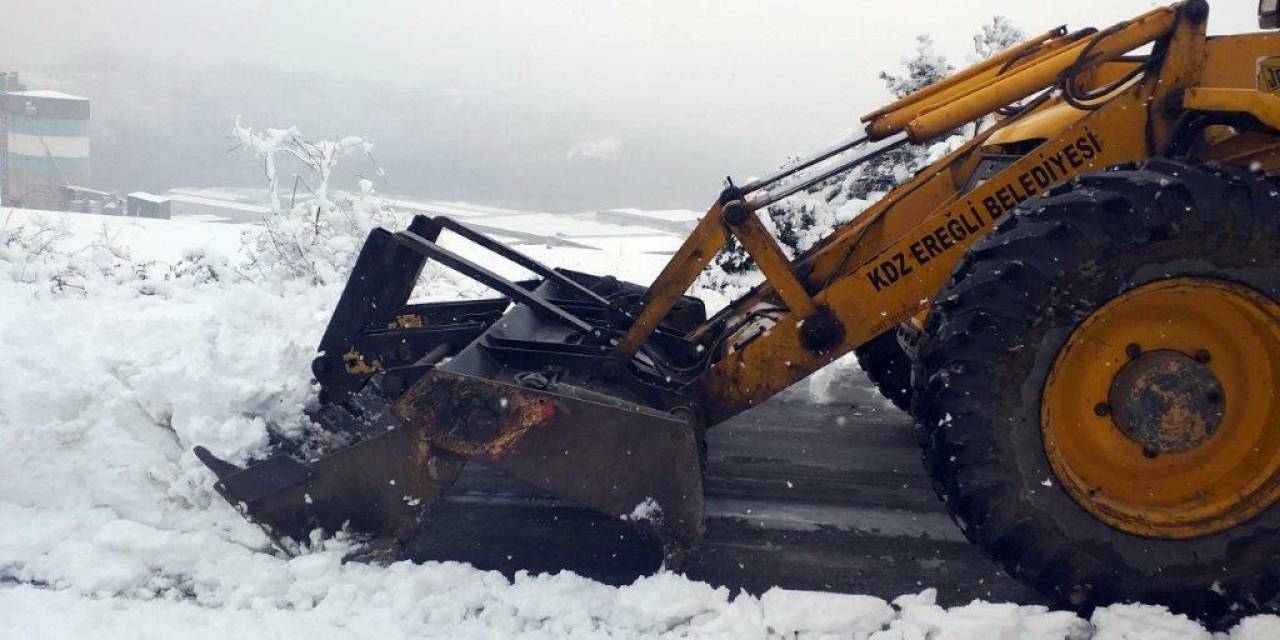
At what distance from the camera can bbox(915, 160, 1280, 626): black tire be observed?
2826 mm

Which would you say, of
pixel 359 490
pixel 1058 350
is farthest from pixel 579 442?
pixel 1058 350

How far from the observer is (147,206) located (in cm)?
3019

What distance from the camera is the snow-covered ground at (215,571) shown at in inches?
112

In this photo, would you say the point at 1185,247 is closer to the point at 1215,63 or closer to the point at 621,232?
the point at 1215,63

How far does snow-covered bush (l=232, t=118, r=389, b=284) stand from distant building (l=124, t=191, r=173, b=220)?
19855 mm

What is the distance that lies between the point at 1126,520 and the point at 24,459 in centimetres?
427

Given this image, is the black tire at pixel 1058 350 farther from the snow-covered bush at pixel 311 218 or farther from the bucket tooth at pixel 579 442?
the snow-covered bush at pixel 311 218

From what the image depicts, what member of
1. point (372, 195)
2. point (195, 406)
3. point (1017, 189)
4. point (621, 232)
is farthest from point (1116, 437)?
point (621, 232)

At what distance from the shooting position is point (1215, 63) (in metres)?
3.47

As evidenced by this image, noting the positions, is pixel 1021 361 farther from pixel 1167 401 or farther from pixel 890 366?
pixel 890 366

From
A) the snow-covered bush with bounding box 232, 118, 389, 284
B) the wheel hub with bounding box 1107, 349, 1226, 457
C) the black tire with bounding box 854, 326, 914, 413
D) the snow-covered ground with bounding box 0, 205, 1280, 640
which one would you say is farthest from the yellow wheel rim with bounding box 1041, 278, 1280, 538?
the snow-covered bush with bounding box 232, 118, 389, 284

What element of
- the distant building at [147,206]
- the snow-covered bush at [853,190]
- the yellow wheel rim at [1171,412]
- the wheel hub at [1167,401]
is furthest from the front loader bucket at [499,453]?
the distant building at [147,206]

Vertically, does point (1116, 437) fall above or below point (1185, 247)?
below

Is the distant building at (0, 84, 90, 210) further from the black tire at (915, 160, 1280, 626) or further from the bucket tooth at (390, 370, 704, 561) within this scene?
the black tire at (915, 160, 1280, 626)
